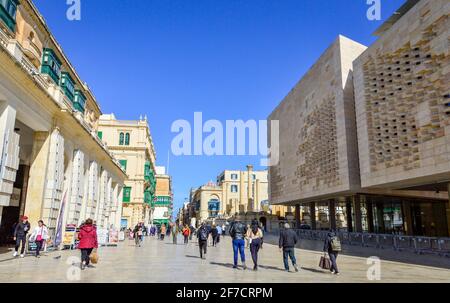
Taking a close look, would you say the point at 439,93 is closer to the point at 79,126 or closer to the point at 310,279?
the point at 310,279

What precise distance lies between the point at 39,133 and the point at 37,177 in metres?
2.28

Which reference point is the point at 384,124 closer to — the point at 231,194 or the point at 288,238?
the point at 288,238

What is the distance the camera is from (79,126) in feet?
64.3

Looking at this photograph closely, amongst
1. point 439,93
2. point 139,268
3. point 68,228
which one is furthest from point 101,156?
point 439,93

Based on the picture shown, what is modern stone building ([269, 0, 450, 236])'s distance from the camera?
1992 cm

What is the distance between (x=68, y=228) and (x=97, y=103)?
17748 millimetres

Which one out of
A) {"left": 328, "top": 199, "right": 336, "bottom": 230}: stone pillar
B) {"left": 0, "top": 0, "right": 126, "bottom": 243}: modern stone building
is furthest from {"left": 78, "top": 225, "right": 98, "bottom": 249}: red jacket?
{"left": 328, "top": 199, "right": 336, "bottom": 230}: stone pillar

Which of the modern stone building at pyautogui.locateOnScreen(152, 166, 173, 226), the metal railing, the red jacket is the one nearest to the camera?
the red jacket

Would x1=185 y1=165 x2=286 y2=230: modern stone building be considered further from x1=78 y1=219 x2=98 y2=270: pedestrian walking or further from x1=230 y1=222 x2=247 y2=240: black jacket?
x1=78 y1=219 x2=98 y2=270: pedestrian walking

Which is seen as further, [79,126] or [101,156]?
[101,156]

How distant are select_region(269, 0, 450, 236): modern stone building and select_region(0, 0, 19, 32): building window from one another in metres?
22.5

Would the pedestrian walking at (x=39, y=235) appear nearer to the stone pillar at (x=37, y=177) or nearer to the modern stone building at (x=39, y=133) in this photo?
the modern stone building at (x=39, y=133)

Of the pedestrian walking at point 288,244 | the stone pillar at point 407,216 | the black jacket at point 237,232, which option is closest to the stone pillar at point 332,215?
the stone pillar at point 407,216

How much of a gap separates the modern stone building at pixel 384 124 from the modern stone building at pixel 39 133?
67.4 feet
